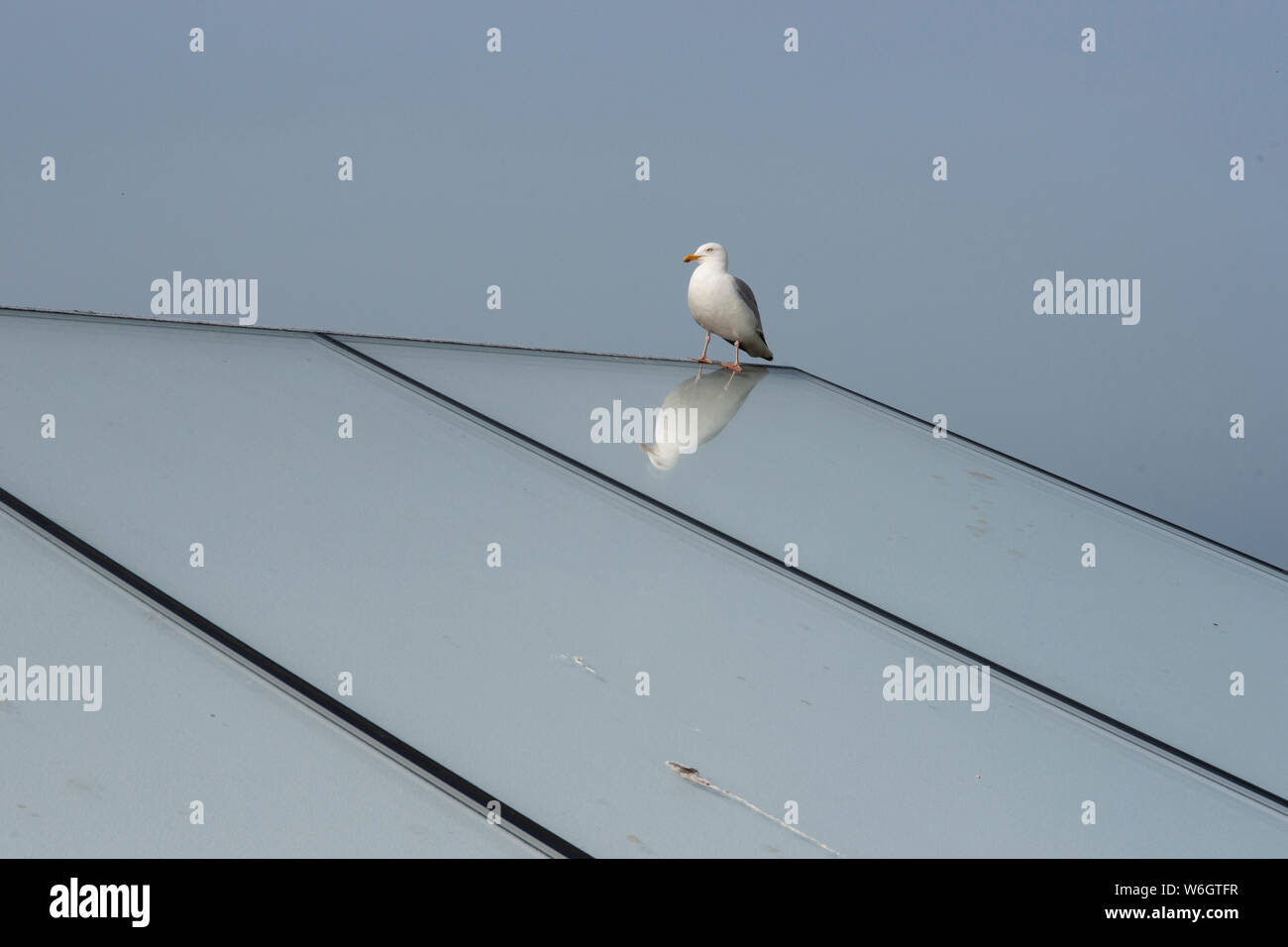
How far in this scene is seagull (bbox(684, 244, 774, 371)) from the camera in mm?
4598

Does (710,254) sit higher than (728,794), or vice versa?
(710,254)

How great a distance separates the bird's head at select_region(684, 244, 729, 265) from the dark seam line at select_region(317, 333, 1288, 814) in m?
1.71

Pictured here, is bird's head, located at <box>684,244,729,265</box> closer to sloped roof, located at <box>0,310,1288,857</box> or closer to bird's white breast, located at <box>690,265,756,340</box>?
Result: bird's white breast, located at <box>690,265,756,340</box>

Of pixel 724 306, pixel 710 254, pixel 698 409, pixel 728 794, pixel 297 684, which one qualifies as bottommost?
pixel 728 794

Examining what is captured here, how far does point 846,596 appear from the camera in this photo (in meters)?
2.54

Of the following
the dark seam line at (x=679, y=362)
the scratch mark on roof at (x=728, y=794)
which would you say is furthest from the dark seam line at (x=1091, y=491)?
the scratch mark on roof at (x=728, y=794)

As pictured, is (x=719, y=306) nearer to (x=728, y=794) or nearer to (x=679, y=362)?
(x=679, y=362)

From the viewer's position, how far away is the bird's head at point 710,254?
4898 mm

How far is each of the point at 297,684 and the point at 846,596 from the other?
50.4 inches

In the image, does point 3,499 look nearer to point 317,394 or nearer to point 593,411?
point 317,394

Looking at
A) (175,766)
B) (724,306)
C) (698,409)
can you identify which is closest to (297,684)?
(175,766)

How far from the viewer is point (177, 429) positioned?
2.66m

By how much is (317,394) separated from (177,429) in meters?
0.59
